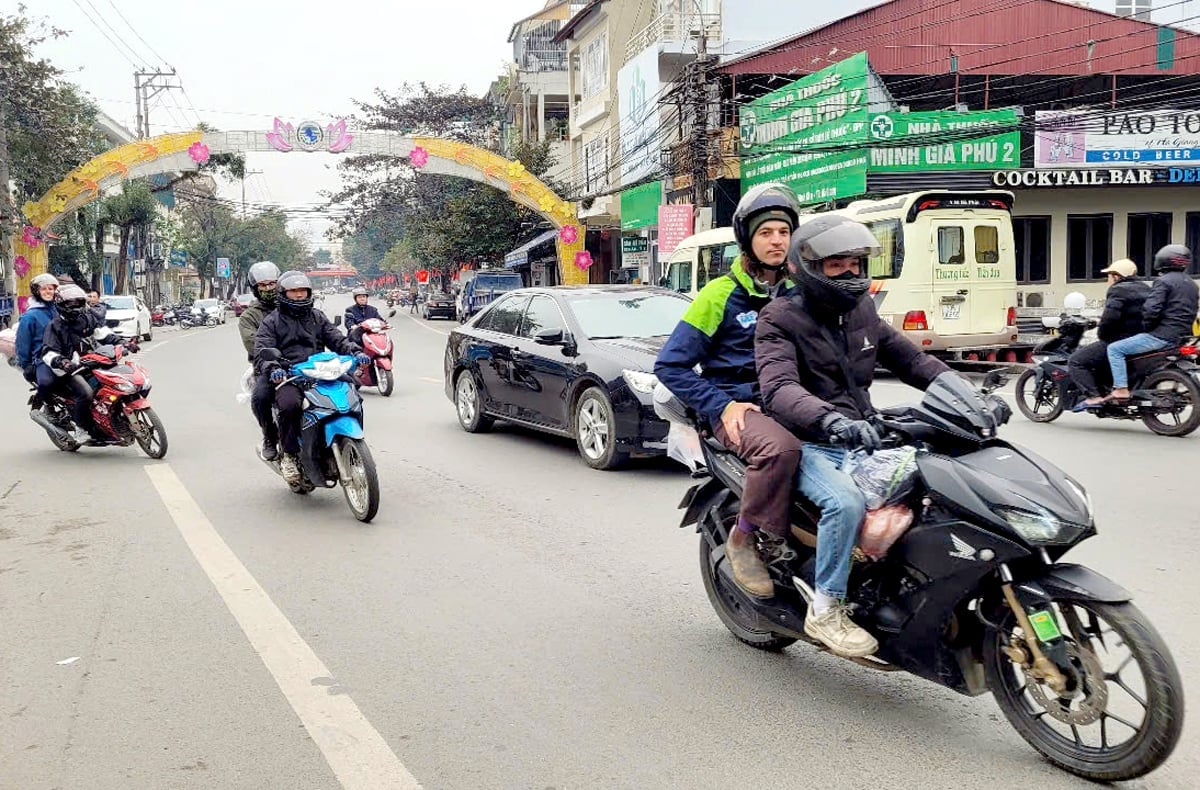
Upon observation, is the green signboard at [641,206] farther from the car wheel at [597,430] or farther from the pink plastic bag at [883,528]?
the pink plastic bag at [883,528]

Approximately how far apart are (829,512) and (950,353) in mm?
14792

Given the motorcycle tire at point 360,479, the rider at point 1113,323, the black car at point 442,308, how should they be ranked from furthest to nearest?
the black car at point 442,308 → the rider at point 1113,323 → the motorcycle tire at point 360,479

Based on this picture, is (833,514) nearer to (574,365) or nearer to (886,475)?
(886,475)

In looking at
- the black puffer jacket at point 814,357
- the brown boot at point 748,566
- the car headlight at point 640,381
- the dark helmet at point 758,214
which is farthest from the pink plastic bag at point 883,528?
the car headlight at point 640,381

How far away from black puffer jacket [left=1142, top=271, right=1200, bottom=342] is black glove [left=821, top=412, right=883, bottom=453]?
7223mm

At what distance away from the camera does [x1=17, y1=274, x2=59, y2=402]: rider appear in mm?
10188

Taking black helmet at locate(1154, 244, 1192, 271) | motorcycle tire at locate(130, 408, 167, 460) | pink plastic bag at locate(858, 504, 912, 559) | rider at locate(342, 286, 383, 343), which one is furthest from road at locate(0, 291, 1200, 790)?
rider at locate(342, 286, 383, 343)

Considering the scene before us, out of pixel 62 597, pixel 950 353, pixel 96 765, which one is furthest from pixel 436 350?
pixel 96 765

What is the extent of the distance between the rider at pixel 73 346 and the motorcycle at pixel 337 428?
3654 mm

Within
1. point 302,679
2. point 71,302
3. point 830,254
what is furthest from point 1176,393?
point 71,302

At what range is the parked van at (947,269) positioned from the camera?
658 inches

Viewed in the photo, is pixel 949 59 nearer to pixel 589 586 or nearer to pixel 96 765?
pixel 589 586

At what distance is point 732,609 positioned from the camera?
4.58 meters

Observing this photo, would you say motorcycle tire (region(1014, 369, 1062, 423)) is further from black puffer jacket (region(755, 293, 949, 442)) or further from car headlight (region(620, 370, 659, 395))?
black puffer jacket (region(755, 293, 949, 442))
